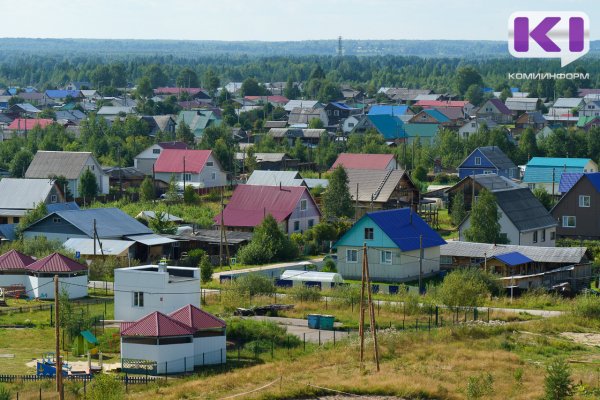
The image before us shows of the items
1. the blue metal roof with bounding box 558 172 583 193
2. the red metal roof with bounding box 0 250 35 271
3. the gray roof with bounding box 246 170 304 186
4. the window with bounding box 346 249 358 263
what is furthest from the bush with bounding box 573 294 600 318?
the gray roof with bounding box 246 170 304 186

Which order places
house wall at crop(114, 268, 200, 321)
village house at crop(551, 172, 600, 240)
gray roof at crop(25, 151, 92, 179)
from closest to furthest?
1. house wall at crop(114, 268, 200, 321)
2. village house at crop(551, 172, 600, 240)
3. gray roof at crop(25, 151, 92, 179)

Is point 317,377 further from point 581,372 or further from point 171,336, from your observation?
point 581,372

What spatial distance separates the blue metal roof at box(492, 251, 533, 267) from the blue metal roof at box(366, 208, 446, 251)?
6.32 feet

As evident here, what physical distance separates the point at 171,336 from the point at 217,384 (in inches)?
84.3

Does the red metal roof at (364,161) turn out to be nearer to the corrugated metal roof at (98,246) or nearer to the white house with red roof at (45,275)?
the corrugated metal roof at (98,246)

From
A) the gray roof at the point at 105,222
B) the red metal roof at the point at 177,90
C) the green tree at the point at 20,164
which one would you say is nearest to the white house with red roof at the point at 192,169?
the green tree at the point at 20,164

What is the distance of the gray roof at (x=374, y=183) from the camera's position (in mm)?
49000

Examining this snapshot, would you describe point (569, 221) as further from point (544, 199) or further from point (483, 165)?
point (483, 165)

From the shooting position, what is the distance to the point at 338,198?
4750cm

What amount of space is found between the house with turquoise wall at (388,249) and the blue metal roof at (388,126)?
42.6m

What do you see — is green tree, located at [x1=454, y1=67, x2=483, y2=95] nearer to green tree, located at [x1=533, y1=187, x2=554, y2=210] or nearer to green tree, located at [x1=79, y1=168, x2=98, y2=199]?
green tree, located at [x1=79, y1=168, x2=98, y2=199]

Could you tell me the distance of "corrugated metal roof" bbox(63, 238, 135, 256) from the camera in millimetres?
39281

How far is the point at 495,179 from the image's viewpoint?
4628 centimetres

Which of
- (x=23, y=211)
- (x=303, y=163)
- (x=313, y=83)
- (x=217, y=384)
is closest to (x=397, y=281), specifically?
(x=217, y=384)
